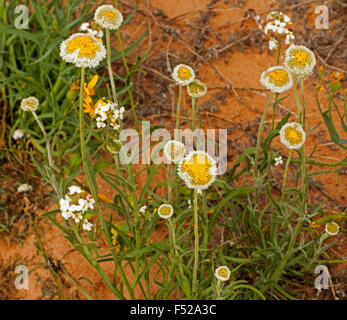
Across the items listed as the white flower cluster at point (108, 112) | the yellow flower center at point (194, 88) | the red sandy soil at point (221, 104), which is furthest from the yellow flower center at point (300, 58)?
the red sandy soil at point (221, 104)

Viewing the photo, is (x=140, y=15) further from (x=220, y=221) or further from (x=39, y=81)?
(x=220, y=221)

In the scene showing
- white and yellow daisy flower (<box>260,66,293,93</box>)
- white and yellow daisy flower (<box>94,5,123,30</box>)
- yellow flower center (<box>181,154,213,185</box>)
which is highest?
white and yellow daisy flower (<box>94,5,123,30</box>)

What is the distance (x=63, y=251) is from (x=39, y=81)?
2.74 ft

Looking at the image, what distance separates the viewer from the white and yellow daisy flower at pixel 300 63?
1173 mm

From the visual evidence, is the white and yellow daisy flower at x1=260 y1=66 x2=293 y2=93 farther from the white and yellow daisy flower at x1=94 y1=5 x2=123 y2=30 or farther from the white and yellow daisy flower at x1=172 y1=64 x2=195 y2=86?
the white and yellow daisy flower at x1=94 y1=5 x2=123 y2=30

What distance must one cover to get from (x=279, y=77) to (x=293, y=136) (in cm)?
19

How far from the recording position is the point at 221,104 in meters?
2.21

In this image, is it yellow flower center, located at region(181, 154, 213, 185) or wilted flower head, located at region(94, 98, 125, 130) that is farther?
wilted flower head, located at region(94, 98, 125, 130)

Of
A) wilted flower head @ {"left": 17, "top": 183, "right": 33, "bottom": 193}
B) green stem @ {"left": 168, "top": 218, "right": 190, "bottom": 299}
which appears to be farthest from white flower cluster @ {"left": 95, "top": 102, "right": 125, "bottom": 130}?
wilted flower head @ {"left": 17, "top": 183, "right": 33, "bottom": 193}

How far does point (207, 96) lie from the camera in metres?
2.24

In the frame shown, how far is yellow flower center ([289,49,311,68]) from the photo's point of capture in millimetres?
1175

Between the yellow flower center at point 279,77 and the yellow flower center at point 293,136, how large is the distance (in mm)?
144

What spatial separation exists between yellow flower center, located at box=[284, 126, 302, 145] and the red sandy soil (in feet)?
2.08

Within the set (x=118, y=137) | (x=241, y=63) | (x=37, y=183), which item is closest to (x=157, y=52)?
(x=241, y=63)
